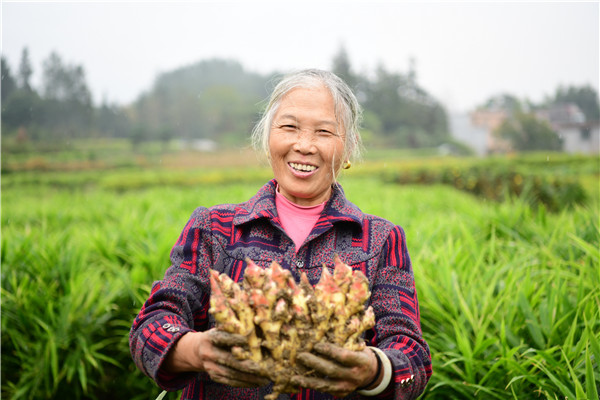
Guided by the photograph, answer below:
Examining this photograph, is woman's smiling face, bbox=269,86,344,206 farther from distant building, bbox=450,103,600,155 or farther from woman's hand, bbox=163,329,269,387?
distant building, bbox=450,103,600,155

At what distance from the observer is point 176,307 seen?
1.25m

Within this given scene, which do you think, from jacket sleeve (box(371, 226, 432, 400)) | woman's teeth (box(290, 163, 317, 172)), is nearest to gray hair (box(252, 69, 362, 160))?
woman's teeth (box(290, 163, 317, 172))

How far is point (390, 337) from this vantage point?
1.27 meters

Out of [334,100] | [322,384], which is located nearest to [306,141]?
[334,100]

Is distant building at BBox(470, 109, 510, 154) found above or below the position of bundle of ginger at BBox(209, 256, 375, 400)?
above

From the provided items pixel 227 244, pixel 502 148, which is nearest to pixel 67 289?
pixel 227 244

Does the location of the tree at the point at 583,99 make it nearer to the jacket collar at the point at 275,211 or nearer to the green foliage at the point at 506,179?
the green foliage at the point at 506,179

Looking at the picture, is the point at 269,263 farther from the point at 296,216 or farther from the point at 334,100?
the point at 334,100

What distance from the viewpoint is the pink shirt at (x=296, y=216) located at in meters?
1.45

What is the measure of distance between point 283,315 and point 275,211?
0.48 m

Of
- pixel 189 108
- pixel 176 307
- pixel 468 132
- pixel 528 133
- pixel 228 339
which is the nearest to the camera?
pixel 228 339

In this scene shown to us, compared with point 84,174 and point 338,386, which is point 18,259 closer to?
point 338,386

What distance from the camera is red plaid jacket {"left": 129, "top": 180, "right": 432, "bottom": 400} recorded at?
1.24 m

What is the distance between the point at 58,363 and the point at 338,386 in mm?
2187
